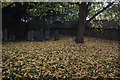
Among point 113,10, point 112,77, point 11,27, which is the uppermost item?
point 113,10

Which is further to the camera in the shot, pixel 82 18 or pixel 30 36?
pixel 30 36

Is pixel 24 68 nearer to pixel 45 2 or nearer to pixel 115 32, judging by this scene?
pixel 45 2

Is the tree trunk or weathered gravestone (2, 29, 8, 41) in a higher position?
the tree trunk

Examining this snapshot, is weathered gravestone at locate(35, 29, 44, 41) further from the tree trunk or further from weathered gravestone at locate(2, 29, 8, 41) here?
the tree trunk

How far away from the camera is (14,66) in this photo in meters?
6.43

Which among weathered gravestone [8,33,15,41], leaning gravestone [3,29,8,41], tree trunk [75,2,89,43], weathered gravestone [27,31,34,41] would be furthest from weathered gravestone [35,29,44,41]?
tree trunk [75,2,89,43]

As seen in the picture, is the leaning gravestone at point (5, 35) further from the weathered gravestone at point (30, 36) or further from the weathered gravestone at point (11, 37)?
the weathered gravestone at point (30, 36)

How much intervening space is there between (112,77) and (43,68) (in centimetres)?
179

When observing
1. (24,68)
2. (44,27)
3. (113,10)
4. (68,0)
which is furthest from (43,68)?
(44,27)

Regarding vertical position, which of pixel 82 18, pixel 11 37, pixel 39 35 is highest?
pixel 82 18

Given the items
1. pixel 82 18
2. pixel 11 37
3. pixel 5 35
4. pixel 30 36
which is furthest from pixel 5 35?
pixel 82 18

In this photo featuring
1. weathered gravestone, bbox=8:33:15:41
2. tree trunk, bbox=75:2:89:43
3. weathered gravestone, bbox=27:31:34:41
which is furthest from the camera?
weathered gravestone, bbox=27:31:34:41

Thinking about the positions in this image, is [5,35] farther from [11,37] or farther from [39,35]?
[39,35]

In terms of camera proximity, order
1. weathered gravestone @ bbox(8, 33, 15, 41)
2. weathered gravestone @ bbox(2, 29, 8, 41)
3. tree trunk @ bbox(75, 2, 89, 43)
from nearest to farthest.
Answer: tree trunk @ bbox(75, 2, 89, 43), weathered gravestone @ bbox(2, 29, 8, 41), weathered gravestone @ bbox(8, 33, 15, 41)
